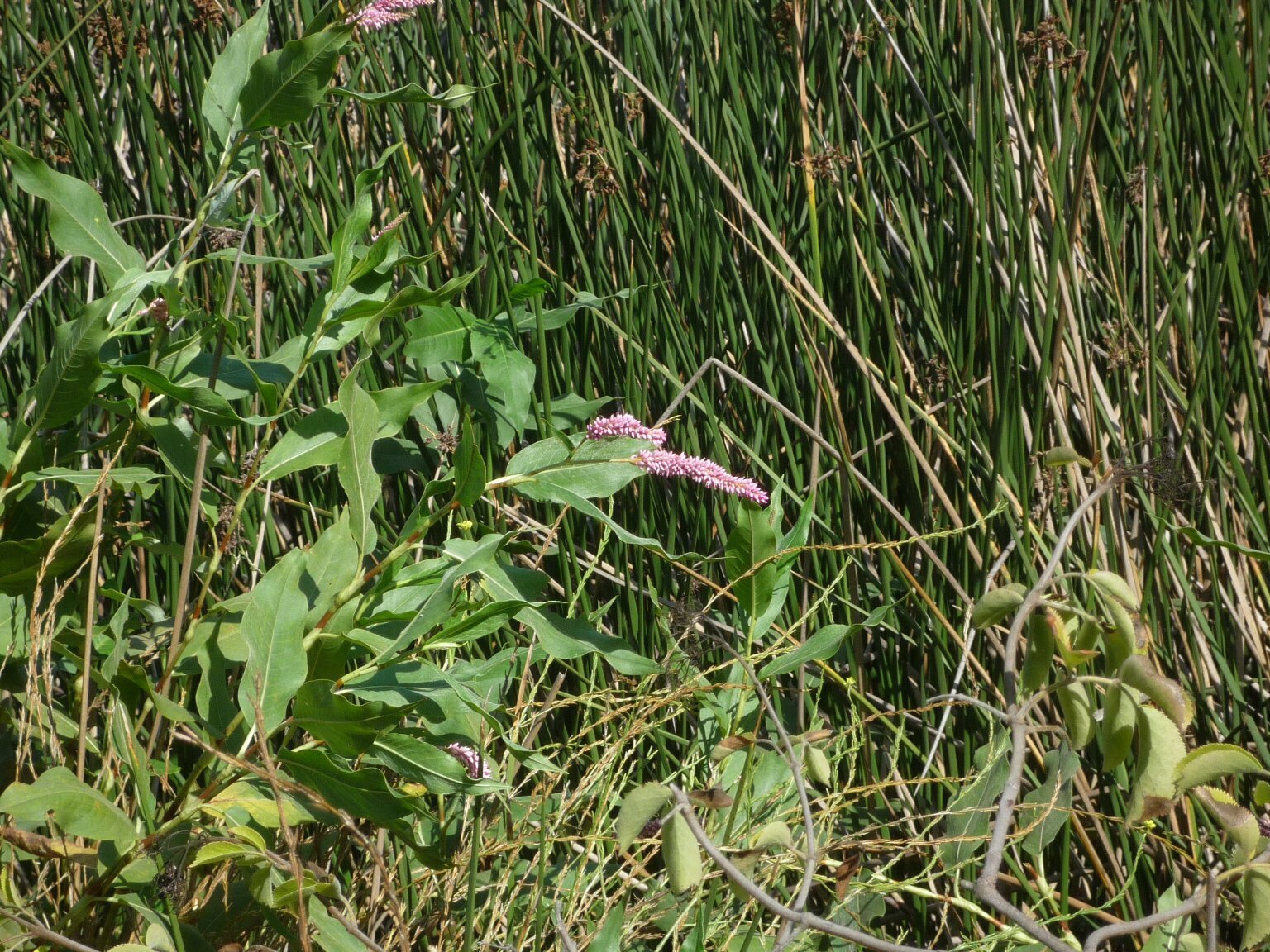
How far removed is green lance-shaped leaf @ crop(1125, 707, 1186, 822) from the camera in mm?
584

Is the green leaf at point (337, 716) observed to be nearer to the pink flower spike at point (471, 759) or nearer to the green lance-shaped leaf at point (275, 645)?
the green lance-shaped leaf at point (275, 645)

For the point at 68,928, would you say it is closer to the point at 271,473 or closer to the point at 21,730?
the point at 21,730

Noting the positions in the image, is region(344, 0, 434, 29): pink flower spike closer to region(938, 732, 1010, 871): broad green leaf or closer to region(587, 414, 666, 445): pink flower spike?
region(587, 414, 666, 445): pink flower spike

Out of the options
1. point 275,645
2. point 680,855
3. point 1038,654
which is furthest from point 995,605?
point 275,645

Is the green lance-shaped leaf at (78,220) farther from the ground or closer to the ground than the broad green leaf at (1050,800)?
farther from the ground

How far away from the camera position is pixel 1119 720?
604 mm

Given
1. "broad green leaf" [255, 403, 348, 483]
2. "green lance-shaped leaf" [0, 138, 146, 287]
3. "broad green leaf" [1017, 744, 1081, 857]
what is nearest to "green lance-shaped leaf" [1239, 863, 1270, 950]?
"broad green leaf" [1017, 744, 1081, 857]

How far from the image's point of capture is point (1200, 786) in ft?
2.10

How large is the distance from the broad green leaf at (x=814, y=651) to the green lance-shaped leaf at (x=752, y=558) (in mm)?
50

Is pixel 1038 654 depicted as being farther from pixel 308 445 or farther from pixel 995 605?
pixel 308 445

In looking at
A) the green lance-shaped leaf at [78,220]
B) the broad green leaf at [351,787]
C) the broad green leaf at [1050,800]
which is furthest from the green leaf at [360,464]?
the broad green leaf at [1050,800]

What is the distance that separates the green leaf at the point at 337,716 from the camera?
739mm

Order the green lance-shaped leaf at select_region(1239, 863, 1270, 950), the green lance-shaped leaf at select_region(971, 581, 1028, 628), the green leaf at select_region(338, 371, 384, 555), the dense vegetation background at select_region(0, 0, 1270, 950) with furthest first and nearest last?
the dense vegetation background at select_region(0, 0, 1270, 950) < the green leaf at select_region(338, 371, 384, 555) < the green lance-shaped leaf at select_region(971, 581, 1028, 628) < the green lance-shaped leaf at select_region(1239, 863, 1270, 950)

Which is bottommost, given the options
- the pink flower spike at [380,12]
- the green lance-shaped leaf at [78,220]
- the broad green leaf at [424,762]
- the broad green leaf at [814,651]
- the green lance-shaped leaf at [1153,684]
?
the broad green leaf at [814,651]
